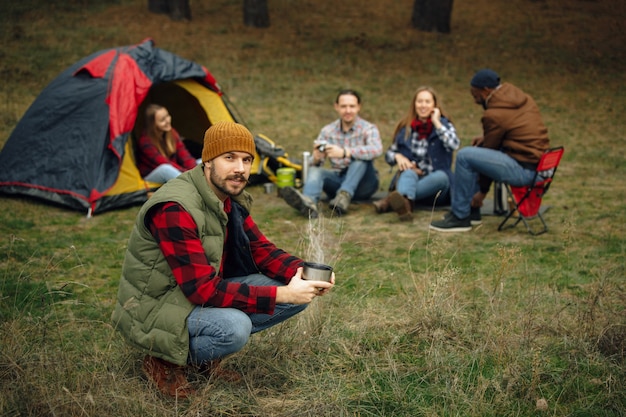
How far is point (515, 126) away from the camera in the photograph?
20.2ft

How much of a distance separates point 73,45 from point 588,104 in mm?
9280

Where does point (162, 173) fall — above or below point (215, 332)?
below

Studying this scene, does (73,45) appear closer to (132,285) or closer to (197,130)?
(197,130)

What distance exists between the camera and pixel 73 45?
13.6 meters

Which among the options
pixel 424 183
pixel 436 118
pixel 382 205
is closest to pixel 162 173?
pixel 382 205

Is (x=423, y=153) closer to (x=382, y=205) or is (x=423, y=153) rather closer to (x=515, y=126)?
(x=382, y=205)

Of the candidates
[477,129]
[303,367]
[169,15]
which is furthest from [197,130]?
[169,15]

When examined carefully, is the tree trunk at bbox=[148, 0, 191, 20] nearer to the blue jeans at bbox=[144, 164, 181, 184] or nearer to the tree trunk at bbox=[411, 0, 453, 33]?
the tree trunk at bbox=[411, 0, 453, 33]

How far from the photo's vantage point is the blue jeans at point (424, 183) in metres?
6.81

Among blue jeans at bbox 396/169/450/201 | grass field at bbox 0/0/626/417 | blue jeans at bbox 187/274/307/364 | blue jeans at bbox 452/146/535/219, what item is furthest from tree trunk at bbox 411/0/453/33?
blue jeans at bbox 187/274/307/364

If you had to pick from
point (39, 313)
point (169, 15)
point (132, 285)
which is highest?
point (169, 15)

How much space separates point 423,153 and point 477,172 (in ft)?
2.48

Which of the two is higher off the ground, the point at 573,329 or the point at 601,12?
the point at 601,12

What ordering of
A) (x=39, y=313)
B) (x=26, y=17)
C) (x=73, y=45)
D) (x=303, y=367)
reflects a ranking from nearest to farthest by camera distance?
(x=303, y=367), (x=39, y=313), (x=73, y=45), (x=26, y=17)
